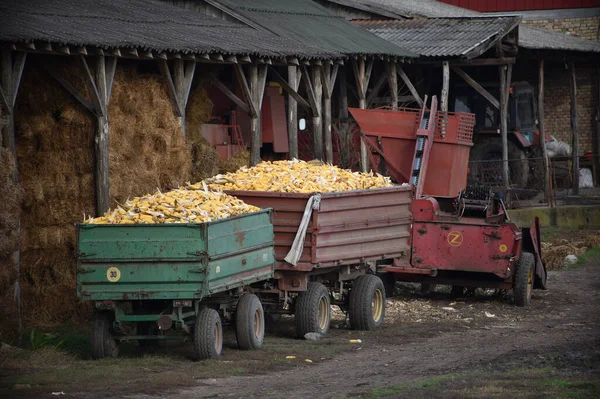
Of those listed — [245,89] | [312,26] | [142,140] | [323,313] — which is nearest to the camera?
[323,313]

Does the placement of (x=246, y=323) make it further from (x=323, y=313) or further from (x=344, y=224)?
(x=344, y=224)

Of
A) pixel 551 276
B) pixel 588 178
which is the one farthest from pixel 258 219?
pixel 588 178

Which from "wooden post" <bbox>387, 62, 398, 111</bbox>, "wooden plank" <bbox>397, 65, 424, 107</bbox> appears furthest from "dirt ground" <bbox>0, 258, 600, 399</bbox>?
"wooden plank" <bbox>397, 65, 424, 107</bbox>

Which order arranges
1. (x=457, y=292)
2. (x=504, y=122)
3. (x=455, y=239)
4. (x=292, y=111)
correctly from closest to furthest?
(x=455, y=239)
(x=457, y=292)
(x=292, y=111)
(x=504, y=122)

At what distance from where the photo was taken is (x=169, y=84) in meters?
18.9

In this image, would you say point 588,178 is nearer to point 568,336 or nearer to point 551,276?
point 551,276

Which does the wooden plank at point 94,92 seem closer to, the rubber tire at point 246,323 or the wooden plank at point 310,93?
the rubber tire at point 246,323

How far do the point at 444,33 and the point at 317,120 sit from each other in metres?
7.49

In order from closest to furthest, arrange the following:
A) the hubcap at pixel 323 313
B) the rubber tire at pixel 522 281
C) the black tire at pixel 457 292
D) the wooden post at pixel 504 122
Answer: the hubcap at pixel 323 313 → the rubber tire at pixel 522 281 → the black tire at pixel 457 292 → the wooden post at pixel 504 122

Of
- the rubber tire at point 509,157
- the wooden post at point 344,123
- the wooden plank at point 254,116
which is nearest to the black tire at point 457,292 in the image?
the wooden plank at point 254,116

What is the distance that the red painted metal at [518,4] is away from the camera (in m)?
39.3

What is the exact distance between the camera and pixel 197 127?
21453 mm

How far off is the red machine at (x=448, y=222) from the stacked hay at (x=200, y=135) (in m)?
2.79

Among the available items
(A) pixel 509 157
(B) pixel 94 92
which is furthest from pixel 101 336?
(A) pixel 509 157
